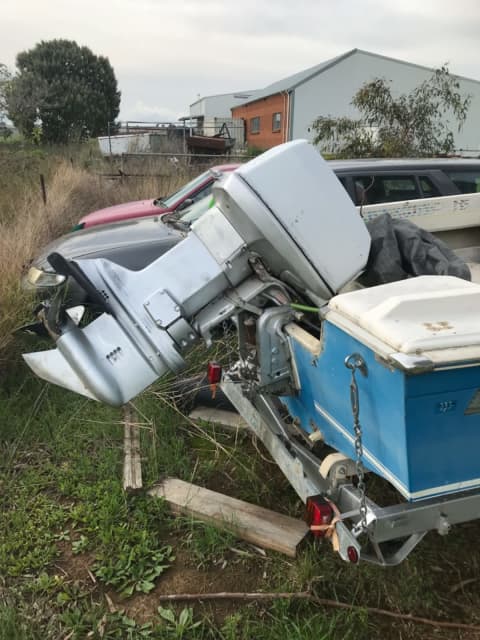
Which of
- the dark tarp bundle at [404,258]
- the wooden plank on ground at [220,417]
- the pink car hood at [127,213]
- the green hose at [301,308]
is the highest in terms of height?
the dark tarp bundle at [404,258]

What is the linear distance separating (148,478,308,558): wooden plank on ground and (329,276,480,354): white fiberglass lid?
3.79 ft

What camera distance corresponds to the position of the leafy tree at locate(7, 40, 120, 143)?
3284 cm

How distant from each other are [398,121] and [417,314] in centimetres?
1043

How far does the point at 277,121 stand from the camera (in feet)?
100

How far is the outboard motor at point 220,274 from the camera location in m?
2.13

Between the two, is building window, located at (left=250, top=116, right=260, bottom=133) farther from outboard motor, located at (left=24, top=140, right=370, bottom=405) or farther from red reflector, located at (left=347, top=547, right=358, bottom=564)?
red reflector, located at (left=347, top=547, right=358, bottom=564)

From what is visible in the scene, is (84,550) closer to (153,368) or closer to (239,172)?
(153,368)

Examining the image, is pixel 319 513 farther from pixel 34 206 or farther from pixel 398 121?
pixel 398 121

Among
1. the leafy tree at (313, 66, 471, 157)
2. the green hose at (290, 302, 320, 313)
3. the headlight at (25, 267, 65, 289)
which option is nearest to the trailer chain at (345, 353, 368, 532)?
the green hose at (290, 302, 320, 313)

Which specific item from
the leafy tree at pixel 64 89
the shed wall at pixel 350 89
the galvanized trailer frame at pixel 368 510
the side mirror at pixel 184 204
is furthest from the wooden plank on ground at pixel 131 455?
the leafy tree at pixel 64 89

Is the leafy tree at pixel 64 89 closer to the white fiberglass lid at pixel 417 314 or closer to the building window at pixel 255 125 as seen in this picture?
the building window at pixel 255 125

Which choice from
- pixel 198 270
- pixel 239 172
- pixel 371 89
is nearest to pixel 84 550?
pixel 198 270

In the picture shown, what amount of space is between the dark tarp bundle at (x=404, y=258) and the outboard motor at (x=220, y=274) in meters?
0.20

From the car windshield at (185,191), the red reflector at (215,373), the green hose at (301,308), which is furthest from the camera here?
the car windshield at (185,191)
